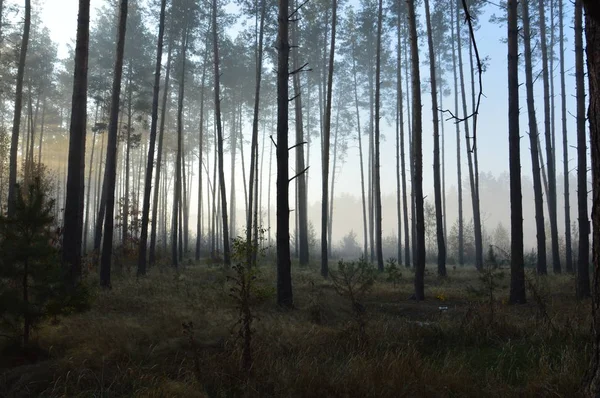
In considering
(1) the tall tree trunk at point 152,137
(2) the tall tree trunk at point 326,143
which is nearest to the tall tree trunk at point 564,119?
(2) the tall tree trunk at point 326,143

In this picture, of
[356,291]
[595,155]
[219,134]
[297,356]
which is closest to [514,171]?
[356,291]

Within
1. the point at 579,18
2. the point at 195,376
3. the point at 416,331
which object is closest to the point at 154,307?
the point at 195,376

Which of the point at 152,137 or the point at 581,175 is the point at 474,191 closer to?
the point at 581,175

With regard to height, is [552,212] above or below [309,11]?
below

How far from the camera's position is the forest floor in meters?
3.79

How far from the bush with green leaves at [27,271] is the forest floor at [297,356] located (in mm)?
374

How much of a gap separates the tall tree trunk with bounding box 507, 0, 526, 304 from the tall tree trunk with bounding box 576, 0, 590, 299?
4.63 ft

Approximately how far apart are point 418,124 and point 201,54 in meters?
14.8

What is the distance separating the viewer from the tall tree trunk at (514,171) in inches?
376

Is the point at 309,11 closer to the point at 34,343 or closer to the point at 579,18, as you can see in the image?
the point at 579,18

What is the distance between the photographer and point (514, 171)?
966cm

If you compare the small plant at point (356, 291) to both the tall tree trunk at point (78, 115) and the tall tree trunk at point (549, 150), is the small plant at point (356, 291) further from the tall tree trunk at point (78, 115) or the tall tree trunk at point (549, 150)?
the tall tree trunk at point (549, 150)

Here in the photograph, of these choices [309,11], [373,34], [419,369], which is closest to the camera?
[419,369]

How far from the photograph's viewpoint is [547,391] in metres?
3.53
